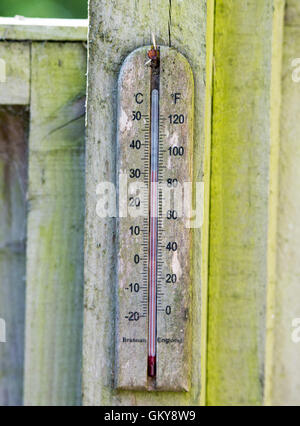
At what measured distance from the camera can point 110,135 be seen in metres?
1.50

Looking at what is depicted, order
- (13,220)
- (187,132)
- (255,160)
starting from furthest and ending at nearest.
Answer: (13,220) → (255,160) → (187,132)

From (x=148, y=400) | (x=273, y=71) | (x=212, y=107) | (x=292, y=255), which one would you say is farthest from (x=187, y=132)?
(x=148, y=400)

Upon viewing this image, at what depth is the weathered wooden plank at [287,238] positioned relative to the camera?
1646 mm

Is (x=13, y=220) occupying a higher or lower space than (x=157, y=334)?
higher

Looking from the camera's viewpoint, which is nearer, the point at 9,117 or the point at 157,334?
the point at 157,334

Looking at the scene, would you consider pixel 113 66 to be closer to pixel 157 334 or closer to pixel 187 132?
pixel 187 132

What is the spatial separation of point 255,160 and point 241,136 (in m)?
0.06

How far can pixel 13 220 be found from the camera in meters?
1.71

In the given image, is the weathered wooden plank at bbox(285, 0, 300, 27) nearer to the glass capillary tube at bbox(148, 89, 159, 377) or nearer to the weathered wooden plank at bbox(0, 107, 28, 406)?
the glass capillary tube at bbox(148, 89, 159, 377)

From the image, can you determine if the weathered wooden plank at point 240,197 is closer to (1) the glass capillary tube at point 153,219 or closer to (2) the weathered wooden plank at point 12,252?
(1) the glass capillary tube at point 153,219

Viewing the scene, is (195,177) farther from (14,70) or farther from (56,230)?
(14,70)

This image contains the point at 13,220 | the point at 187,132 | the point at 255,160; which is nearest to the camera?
the point at 187,132

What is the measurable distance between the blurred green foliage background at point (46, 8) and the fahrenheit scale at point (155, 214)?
9.57ft

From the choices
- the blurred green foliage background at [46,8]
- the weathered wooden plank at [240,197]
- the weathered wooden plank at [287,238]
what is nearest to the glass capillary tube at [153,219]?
the weathered wooden plank at [240,197]
